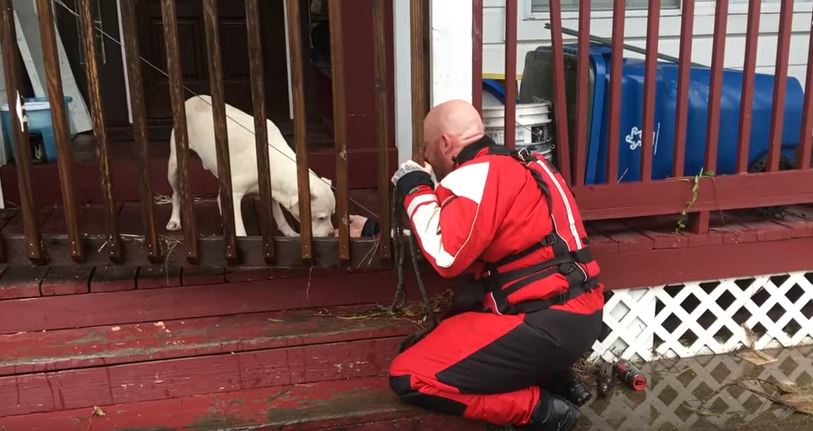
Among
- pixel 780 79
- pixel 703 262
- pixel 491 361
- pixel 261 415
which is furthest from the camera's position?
pixel 703 262

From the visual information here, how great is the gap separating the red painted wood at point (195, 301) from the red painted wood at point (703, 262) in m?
1.07

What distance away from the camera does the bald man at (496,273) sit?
2695mm

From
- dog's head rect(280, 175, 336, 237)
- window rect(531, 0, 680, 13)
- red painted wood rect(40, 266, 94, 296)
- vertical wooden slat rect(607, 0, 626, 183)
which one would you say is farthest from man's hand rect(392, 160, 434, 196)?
window rect(531, 0, 680, 13)

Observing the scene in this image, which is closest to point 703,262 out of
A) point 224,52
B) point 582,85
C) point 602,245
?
point 602,245

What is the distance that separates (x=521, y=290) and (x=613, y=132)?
4.32 feet

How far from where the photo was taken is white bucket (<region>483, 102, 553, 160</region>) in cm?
402

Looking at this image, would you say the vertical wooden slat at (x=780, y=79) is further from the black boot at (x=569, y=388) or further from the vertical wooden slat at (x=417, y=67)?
the vertical wooden slat at (x=417, y=67)

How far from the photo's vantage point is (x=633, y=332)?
4121mm

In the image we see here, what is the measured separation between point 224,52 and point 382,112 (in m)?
3.28

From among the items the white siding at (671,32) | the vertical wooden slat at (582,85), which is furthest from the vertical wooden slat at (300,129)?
the white siding at (671,32)

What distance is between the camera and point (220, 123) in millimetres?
2961

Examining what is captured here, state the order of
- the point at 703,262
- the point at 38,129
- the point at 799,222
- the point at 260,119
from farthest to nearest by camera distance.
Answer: the point at 38,129 < the point at 799,222 < the point at 703,262 < the point at 260,119

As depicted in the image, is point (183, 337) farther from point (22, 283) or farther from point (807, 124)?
point (807, 124)

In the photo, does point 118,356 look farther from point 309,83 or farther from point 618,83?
point 309,83
